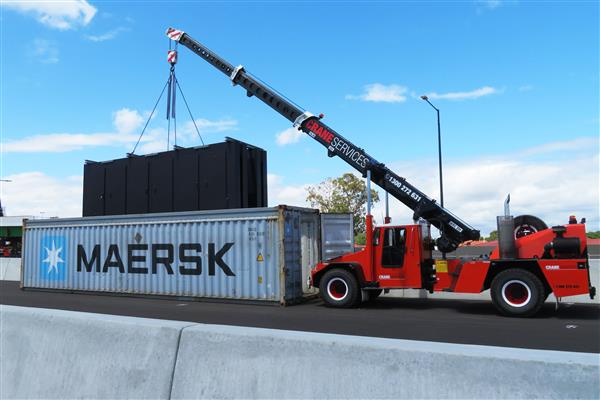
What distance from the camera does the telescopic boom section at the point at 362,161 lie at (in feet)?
42.1

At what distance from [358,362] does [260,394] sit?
2.35ft

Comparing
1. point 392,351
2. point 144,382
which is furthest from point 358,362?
point 144,382

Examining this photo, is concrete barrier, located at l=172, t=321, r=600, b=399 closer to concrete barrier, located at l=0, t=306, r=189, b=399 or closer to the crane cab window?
concrete barrier, located at l=0, t=306, r=189, b=399

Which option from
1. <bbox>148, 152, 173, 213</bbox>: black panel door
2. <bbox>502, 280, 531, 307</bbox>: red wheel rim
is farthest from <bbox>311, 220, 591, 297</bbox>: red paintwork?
<bbox>148, 152, 173, 213</bbox>: black panel door

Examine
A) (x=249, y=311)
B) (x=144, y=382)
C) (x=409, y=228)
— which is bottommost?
(x=249, y=311)

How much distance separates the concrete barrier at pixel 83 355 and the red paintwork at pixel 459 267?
29.0ft

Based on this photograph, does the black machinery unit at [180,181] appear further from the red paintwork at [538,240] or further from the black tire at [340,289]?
the red paintwork at [538,240]

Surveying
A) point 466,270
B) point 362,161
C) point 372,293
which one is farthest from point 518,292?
point 362,161

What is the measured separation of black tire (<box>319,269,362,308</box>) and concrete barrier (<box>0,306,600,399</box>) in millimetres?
8624

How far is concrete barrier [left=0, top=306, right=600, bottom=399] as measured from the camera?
7.59ft

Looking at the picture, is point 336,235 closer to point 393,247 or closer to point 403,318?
point 393,247

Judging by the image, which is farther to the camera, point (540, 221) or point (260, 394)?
point (540, 221)

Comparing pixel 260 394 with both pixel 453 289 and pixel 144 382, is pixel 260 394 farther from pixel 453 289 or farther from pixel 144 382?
pixel 453 289

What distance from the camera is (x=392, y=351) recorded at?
2.60m
